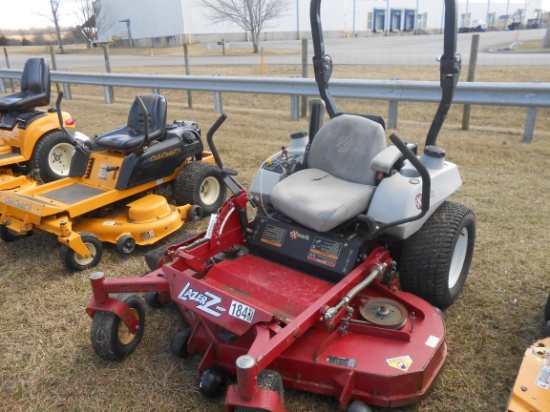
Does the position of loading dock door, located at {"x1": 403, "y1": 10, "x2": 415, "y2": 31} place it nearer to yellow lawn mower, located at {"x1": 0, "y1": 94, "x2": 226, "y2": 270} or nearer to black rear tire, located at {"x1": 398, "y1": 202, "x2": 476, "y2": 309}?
yellow lawn mower, located at {"x1": 0, "y1": 94, "x2": 226, "y2": 270}

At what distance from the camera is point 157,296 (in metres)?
3.03

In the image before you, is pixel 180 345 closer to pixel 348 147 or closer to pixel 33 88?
pixel 348 147

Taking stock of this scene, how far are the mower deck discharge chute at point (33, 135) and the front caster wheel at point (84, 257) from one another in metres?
1.59

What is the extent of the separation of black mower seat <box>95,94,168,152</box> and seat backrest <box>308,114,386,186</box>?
157 centimetres

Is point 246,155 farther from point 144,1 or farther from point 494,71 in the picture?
point 144,1

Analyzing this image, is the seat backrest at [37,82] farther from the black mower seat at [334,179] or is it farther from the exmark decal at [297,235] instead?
the exmark decal at [297,235]

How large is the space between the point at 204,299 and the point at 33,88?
412 centimetres

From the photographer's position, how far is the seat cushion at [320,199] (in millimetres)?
2666

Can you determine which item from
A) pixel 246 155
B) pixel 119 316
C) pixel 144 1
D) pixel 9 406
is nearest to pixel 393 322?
pixel 119 316

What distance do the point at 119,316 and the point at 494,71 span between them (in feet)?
37.3

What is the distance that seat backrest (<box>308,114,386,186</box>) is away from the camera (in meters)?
2.96

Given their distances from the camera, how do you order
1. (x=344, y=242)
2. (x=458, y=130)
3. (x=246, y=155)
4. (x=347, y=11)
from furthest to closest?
(x=347, y=11)
(x=458, y=130)
(x=246, y=155)
(x=344, y=242)

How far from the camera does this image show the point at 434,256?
2766 millimetres

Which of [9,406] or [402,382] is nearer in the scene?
[402,382]
